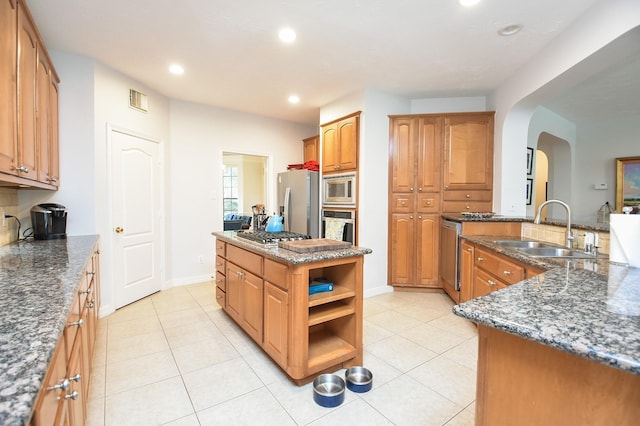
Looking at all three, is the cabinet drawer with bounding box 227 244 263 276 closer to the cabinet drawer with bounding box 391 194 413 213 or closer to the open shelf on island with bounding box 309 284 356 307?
the open shelf on island with bounding box 309 284 356 307

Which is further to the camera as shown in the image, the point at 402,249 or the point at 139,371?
the point at 402,249

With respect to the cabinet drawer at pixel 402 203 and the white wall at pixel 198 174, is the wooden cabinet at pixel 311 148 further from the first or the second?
the cabinet drawer at pixel 402 203

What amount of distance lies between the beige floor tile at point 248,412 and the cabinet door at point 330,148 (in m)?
2.96

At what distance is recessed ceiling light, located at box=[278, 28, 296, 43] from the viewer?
8.11ft

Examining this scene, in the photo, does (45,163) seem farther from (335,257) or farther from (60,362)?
(335,257)

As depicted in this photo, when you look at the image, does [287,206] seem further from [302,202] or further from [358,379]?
[358,379]

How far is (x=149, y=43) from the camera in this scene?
268cm

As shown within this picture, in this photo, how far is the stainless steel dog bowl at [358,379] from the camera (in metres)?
1.90

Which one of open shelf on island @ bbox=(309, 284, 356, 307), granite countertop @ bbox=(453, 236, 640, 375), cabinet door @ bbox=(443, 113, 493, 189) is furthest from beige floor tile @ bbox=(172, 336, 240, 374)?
cabinet door @ bbox=(443, 113, 493, 189)

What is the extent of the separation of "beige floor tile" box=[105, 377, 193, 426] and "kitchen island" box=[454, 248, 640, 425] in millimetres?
1626

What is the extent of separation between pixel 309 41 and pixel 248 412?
284 cm

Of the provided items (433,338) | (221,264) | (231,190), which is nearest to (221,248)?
(221,264)

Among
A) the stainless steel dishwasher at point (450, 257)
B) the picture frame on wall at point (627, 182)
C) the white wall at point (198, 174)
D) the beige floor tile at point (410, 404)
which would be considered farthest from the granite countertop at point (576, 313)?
the picture frame on wall at point (627, 182)

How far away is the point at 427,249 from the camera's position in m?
3.89
